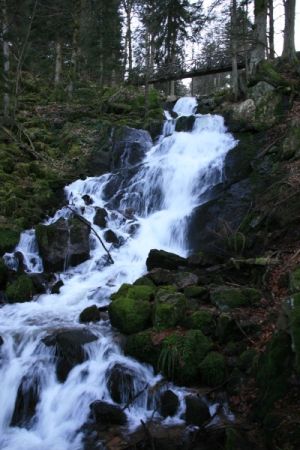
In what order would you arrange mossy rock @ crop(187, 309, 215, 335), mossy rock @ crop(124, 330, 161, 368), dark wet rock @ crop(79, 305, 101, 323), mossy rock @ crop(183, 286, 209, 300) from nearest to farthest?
mossy rock @ crop(124, 330, 161, 368) → mossy rock @ crop(187, 309, 215, 335) → mossy rock @ crop(183, 286, 209, 300) → dark wet rock @ crop(79, 305, 101, 323)

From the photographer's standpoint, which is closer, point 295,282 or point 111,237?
point 295,282

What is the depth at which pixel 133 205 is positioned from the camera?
1466 cm

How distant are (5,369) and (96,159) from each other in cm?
1136

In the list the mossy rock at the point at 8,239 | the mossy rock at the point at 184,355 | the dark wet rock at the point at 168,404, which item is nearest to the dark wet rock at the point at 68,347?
the mossy rock at the point at 184,355

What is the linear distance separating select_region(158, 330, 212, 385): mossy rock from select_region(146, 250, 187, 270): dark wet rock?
3.38 meters

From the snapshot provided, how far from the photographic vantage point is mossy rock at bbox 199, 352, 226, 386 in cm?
668

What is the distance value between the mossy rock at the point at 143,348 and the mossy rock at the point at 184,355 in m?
0.17

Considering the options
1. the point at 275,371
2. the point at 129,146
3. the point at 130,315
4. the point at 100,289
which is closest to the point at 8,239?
the point at 100,289

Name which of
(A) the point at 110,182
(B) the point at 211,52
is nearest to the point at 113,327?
(A) the point at 110,182

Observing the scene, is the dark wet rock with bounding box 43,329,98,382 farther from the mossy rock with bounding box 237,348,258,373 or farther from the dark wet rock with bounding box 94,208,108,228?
the dark wet rock with bounding box 94,208,108,228

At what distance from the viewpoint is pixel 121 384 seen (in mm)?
6898

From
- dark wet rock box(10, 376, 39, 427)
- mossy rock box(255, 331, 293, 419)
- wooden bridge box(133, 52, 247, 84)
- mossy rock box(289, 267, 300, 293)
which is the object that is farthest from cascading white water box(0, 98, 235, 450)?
wooden bridge box(133, 52, 247, 84)

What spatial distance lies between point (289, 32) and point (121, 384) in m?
14.5

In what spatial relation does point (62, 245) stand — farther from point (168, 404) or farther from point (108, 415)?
point (168, 404)
